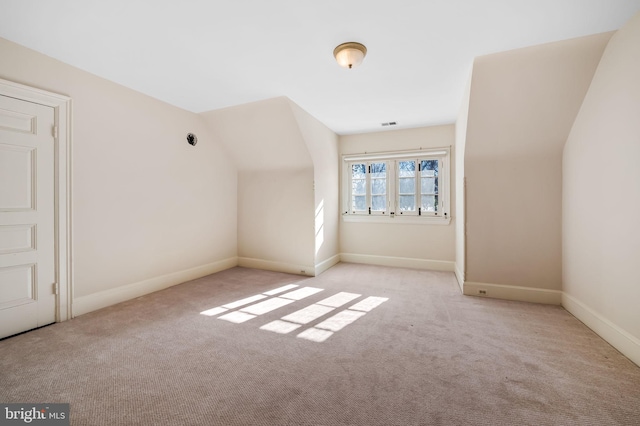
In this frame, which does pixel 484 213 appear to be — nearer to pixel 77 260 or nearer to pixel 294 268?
pixel 294 268

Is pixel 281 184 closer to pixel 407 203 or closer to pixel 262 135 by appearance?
pixel 262 135

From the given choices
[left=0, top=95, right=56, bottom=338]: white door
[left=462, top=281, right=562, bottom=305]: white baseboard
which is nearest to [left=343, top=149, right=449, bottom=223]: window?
[left=462, top=281, right=562, bottom=305]: white baseboard

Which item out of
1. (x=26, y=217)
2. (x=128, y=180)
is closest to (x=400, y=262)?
(x=128, y=180)

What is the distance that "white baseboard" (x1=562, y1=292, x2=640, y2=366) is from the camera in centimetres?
197

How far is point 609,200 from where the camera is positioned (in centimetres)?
226

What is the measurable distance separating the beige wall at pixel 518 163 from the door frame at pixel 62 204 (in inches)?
163

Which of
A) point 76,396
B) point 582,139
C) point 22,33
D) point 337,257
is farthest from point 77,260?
point 582,139

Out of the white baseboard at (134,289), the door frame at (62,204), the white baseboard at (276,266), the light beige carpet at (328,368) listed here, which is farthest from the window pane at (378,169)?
the door frame at (62,204)

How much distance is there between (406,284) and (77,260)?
4.03 metres

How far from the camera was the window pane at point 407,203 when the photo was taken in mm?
4829

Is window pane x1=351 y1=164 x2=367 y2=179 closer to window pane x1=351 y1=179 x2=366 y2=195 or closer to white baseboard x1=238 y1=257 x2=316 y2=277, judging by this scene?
window pane x1=351 y1=179 x2=366 y2=195

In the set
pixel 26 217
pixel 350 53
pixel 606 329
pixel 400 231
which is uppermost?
pixel 350 53

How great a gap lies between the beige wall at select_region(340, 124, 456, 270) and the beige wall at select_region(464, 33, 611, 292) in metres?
1.18

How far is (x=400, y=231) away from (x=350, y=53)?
11.0 feet
